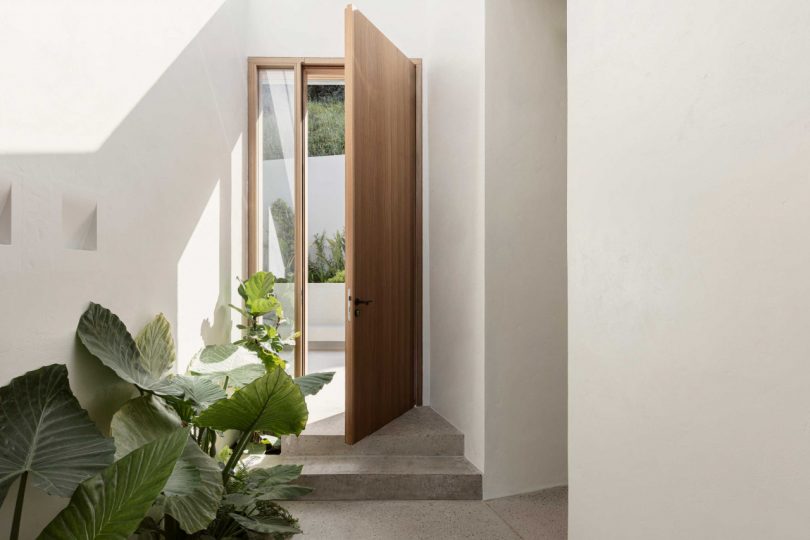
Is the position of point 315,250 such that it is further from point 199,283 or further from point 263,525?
point 263,525

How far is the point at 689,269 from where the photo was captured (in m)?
1.29

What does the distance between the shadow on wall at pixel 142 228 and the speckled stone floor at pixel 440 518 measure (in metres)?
1.03

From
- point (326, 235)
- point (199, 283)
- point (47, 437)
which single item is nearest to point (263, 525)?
point (47, 437)

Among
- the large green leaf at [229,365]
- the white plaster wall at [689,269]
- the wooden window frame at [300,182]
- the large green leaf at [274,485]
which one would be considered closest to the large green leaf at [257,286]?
the wooden window frame at [300,182]

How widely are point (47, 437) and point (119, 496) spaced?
0.26 metres

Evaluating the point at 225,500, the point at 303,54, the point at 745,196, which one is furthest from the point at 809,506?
the point at 303,54

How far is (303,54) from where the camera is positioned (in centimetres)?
372

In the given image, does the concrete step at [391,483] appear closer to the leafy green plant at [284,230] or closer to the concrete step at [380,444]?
the concrete step at [380,444]

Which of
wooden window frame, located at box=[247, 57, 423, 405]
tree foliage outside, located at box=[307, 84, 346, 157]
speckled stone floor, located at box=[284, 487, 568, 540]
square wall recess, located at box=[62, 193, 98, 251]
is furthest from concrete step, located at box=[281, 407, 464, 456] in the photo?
tree foliage outside, located at box=[307, 84, 346, 157]

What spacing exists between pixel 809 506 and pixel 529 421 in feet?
6.08

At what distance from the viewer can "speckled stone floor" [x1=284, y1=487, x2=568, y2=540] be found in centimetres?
239

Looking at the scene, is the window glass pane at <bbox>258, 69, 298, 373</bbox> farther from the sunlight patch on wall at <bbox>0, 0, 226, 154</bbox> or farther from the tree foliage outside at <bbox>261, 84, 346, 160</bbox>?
the sunlight patch on wall at <bbox>0, 0, 226, 154</bbox>

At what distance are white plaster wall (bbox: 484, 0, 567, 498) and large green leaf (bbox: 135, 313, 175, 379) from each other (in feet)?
4.79

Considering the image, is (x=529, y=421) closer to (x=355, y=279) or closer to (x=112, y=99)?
(x=355, y=279)
